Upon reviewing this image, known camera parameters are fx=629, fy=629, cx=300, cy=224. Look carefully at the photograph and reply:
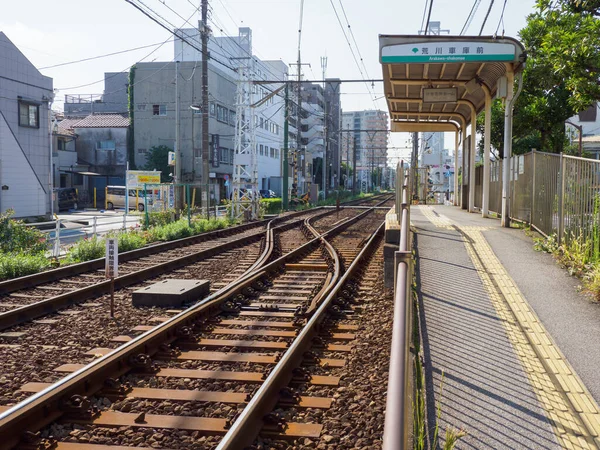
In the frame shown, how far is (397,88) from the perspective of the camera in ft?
65.3

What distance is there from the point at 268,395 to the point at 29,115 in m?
32.8

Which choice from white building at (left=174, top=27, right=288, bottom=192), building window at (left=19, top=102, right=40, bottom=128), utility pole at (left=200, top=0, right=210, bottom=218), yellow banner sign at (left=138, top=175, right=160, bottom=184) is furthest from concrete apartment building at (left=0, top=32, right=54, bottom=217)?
white building at (left=174, top=27, right=288, bottom=192)

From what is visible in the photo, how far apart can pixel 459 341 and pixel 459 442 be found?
2.35 meters

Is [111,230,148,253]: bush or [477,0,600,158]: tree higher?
[477,0,600,158]: tree

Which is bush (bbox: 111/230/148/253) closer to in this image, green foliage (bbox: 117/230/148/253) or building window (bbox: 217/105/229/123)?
green foliage (bbox: 117/230/148/253)

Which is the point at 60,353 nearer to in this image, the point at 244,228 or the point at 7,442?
the point at 7,442

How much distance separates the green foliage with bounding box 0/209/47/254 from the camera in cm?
1530

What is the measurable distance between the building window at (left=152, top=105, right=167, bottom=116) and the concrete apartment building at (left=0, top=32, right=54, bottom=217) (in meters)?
25.6

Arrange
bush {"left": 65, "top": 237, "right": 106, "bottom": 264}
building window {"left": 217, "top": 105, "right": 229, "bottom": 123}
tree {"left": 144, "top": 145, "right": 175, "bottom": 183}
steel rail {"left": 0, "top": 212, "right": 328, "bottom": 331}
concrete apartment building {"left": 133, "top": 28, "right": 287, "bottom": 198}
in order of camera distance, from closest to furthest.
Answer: steel rail {"left": 0, "top": 212, "right": 328, "bottom": 331}, bush {"left": 65, "top": 237, "right": 106, "bottom": 264}, tree {"left": 144, "top": 145, "right": 175, "bottom": 183}, concrete apartment building {"left": 133, "top": 28, "right": 287, "bottom": 198}, building window {"left": 217, "top": 105, "right": 229, "bottom": 123}

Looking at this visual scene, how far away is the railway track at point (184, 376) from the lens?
475cm

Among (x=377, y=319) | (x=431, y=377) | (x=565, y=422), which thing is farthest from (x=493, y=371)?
(x=377, y=319)

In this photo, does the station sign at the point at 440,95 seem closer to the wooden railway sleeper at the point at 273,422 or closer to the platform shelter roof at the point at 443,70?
the platform shelter roof at the point at 443,70

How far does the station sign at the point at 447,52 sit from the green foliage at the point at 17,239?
9.74 m

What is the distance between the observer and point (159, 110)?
201 ft
